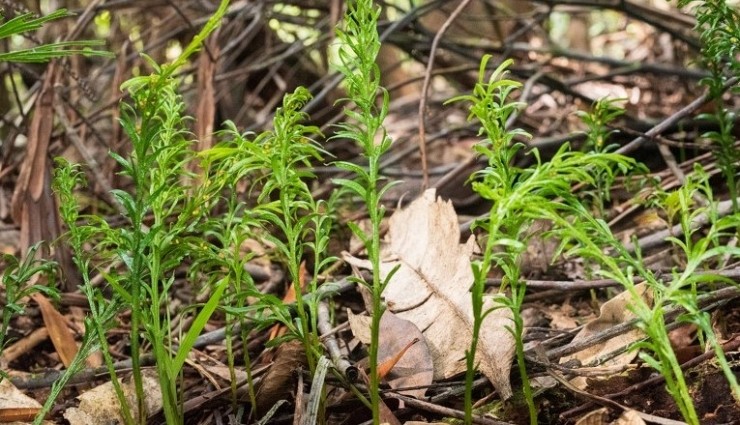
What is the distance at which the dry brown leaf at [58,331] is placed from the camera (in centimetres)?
205

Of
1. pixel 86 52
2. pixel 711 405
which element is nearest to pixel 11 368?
pixel 86 52

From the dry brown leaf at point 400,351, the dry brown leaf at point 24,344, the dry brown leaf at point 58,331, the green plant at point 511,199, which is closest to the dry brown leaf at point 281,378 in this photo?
the dry brown leaf at point 400,351

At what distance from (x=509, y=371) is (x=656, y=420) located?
314 mm

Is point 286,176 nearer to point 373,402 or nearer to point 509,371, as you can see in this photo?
point 373,402

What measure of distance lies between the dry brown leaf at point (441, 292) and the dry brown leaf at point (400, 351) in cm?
4

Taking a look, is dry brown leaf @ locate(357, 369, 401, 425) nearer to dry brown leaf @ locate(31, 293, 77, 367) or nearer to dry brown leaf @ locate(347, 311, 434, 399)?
dry brown leaf @ locate(347, 311, 434, 399)

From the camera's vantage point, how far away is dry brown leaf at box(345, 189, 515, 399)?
156 cm

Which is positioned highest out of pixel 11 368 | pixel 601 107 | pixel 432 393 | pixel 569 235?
pixel 601 107

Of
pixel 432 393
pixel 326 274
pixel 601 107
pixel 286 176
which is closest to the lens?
pixel 286 176

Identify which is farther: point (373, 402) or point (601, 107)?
point (601, 107)

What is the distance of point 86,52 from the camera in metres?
1.39

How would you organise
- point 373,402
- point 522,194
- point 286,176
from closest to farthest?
point 522,194 → point 373,402 → point 286,176

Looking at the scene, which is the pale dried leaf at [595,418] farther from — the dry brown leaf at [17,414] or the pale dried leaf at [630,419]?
the dry brown leaf at [17,414]

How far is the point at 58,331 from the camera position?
83.1 inches
